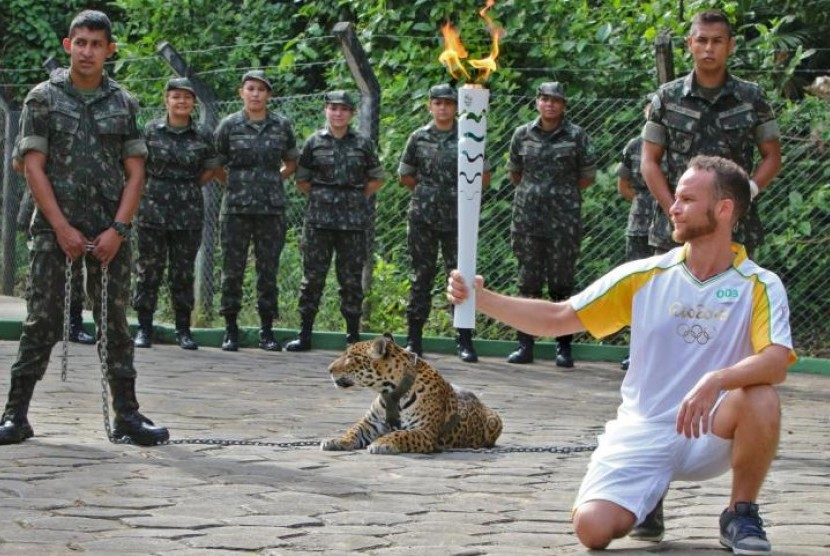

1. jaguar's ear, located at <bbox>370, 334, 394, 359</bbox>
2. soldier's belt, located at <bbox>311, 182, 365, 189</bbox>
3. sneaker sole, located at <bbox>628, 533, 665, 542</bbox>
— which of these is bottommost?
sneaker sole, located at <bbox>628, 533, 665, 542</bbox>

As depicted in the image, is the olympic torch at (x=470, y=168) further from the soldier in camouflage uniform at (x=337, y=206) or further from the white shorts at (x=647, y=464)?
the soldier in camouflage uniform at (x=337, y=206)

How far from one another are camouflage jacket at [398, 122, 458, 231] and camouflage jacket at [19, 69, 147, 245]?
18.1 feet

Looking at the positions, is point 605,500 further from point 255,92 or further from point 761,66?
point 761,66

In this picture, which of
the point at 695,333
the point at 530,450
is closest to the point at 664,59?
the point at 530,450

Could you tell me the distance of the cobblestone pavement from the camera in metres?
6.44

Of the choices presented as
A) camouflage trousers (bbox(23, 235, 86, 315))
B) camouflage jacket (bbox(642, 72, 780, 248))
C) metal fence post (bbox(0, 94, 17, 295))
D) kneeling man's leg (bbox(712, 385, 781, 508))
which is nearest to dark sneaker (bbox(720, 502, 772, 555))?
kneeling man's leg (bbox(712, 385, 781, 508))

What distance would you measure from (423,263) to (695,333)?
7.98 metres

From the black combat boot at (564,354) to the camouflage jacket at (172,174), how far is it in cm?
303

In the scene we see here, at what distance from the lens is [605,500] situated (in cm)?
633

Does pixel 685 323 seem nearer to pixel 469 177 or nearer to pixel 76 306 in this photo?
pixel 469 177

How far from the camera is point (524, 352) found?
47.1 feet

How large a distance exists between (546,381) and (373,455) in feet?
14.2

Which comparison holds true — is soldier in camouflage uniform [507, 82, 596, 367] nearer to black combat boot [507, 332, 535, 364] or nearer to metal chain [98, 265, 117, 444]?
black combat boot [507, 332, 535, 364]

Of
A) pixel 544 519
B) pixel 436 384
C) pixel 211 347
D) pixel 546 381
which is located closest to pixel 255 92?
pixel 211 347
